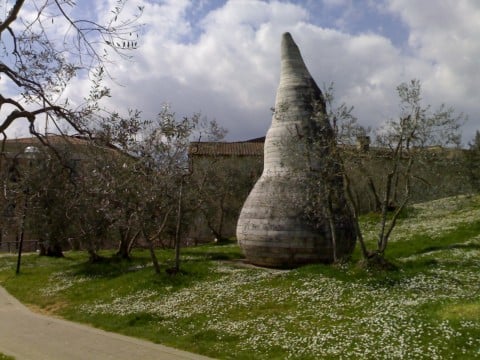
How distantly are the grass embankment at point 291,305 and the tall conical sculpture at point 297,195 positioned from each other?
42.7 inches

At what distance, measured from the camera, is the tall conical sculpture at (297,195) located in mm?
16766

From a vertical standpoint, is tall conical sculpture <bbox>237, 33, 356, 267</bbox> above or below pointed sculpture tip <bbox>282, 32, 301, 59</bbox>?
below

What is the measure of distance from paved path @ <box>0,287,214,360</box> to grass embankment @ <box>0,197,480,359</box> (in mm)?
551

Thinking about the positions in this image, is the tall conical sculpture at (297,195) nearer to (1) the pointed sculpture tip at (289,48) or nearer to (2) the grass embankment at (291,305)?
(1) the pointed sculpture tip at (289,48)

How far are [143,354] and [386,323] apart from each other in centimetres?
504

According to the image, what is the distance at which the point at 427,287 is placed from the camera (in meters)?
12.9

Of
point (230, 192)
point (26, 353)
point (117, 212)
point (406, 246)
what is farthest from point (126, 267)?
point (230, 192)

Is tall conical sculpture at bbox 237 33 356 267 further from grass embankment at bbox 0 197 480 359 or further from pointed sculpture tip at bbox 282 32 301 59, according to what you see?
grass embankment at bbox 0 197 480 359

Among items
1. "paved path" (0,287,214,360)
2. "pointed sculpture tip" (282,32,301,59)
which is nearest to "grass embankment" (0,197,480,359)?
"paved path" (0,287,214,360)

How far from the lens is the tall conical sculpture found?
660 inches

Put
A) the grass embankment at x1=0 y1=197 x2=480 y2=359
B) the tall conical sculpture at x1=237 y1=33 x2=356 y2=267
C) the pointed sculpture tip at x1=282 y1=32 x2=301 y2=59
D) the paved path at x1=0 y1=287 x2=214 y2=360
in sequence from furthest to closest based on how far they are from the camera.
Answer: the pointed sculpture tip at x1=282 y1=32 x2=301 y2=59, the tall conical sculpture at x1=237 y1=33 x2=356 y2=267, the paved path at x1=0 y1=287 x2=214 y2=360, the grass embankment at x1=0 y1=197 x2=480 y2=359

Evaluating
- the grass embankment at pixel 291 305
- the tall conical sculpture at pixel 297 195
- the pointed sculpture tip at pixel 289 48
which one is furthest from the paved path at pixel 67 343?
the pointed sculpture tip at pixel 289 48

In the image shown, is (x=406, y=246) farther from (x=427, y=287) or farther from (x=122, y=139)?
(x=122, y=139)

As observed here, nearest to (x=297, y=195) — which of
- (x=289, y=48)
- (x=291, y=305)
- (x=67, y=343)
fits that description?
(x=291, y=305)
